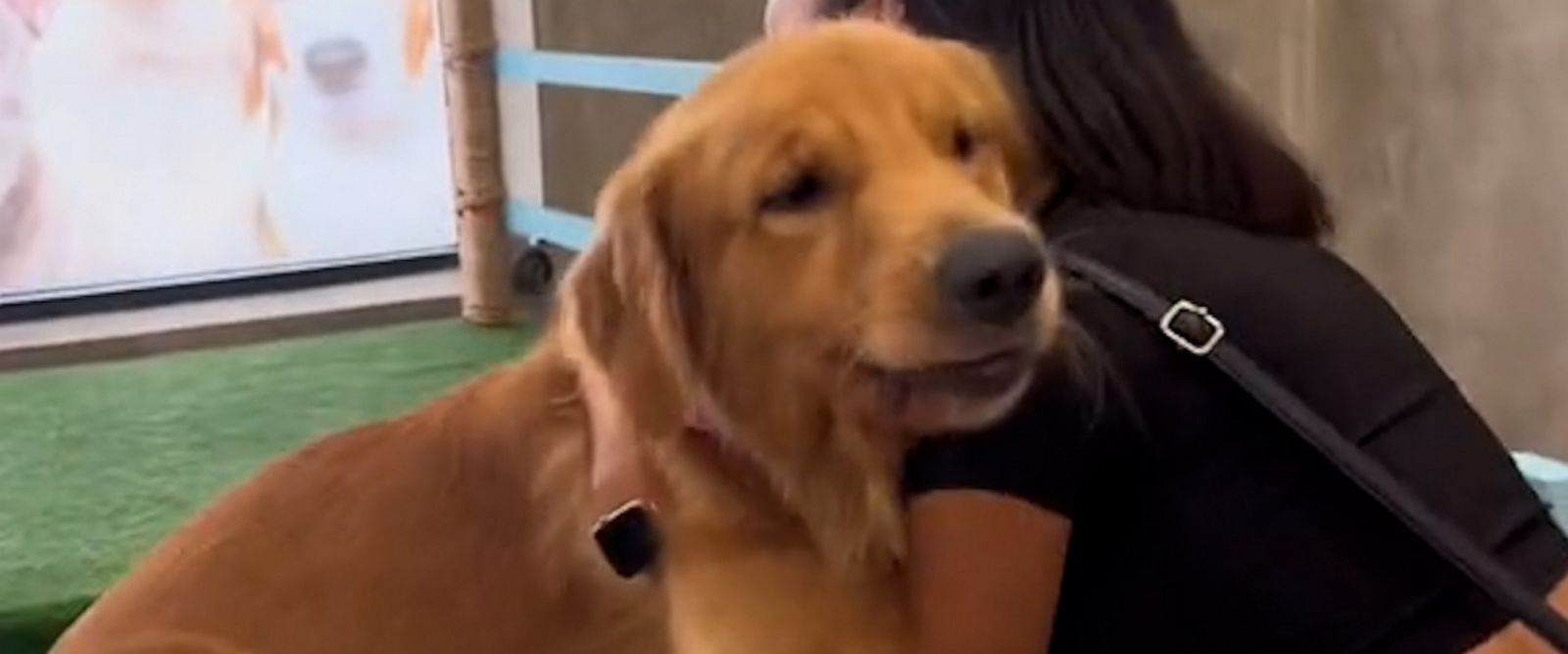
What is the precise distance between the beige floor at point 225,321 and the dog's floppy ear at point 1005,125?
7.47ft

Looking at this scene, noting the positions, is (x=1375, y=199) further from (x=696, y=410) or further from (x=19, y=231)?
(x=19, y=231)

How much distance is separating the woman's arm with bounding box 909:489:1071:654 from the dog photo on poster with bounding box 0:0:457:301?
234 cm

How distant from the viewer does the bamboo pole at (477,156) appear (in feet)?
10.9

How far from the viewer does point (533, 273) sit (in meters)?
3.47

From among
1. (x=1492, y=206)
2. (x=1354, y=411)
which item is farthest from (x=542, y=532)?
(x=1492, y=206)

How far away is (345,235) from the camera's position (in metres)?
3.60

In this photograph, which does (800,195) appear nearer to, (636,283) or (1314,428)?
(636,283)

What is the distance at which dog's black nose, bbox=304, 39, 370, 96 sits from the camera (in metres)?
3.50

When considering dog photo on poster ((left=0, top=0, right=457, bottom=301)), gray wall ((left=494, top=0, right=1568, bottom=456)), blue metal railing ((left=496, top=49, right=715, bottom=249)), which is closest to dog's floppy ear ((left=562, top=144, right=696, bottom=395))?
blue metal railing ((left=496, top=49, right=715, bottom=249))

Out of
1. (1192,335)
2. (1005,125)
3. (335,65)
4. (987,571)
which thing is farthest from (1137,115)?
(335,65)

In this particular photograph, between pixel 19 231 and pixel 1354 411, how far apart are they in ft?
8.40

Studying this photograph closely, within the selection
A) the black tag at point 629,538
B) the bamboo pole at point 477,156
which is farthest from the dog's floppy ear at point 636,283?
the bamboo pole at point 477,156

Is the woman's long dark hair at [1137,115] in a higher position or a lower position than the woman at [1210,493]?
higher

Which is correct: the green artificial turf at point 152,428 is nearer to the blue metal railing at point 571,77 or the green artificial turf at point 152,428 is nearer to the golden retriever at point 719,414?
the blue metal railing at point 571,77
